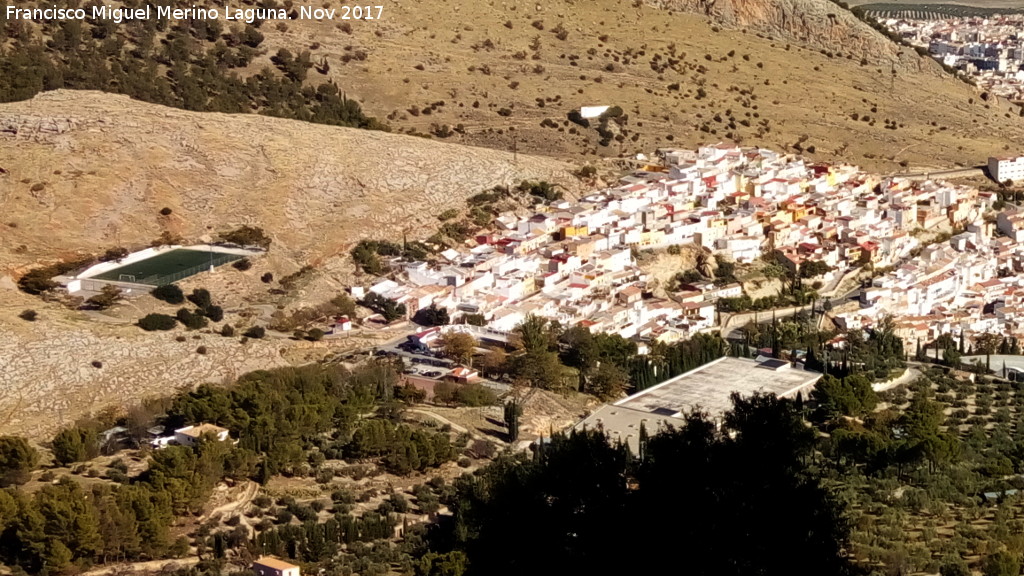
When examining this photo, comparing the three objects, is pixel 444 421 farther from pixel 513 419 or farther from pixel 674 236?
pixel 674 236

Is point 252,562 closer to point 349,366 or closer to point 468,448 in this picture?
point 468,448

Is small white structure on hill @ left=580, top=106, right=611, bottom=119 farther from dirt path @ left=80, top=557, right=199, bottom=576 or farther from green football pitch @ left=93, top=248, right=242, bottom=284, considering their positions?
dirt path @ left=80, top=557, right=199, bottom=576

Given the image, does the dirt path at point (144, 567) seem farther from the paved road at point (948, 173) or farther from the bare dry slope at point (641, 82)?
the paved road at point (948, 173)

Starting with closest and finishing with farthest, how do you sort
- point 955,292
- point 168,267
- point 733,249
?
point 168,267 < point 955,292 < point 733,249

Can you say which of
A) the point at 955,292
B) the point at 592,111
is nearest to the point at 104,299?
the point at 955,292

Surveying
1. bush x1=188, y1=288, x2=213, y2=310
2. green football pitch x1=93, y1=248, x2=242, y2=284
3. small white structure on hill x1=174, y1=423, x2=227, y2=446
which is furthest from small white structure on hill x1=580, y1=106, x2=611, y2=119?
small white structure on hill x1=174, y1=423, x2=227, y2=446

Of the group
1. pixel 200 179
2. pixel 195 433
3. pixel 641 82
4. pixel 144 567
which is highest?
pixel 641 82
